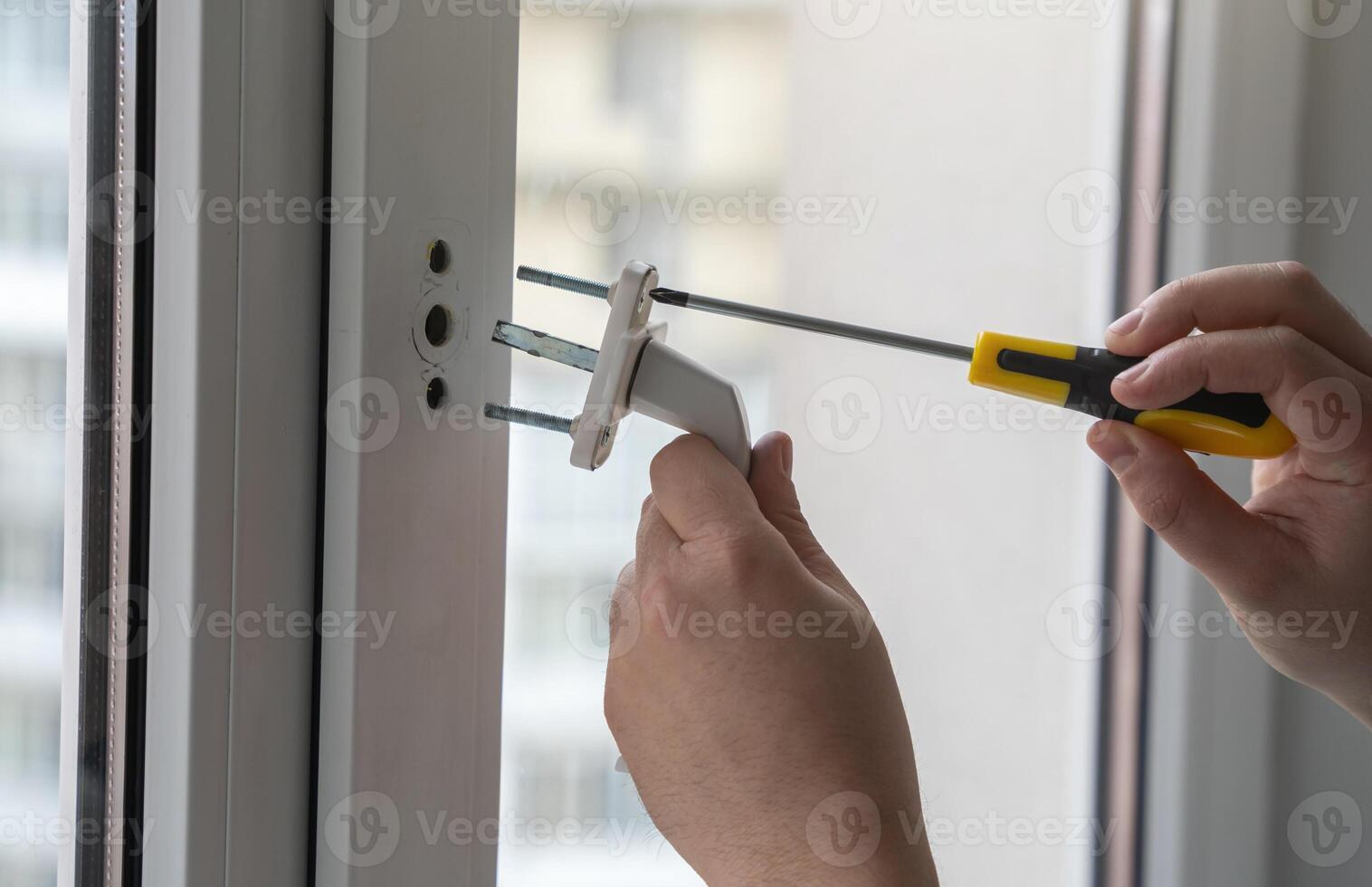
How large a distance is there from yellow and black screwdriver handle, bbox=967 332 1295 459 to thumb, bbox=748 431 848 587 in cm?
9

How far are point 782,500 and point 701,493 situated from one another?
2.0 inches

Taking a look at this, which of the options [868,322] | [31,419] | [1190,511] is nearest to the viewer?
[31,419]

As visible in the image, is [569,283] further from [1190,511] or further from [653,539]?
[1190,511]

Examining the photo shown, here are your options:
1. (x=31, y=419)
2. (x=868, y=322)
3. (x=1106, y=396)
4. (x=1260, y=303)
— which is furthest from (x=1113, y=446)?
(x=31, y=419)

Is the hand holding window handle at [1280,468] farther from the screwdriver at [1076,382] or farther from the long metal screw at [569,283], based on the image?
the long metal screw at [569,283]

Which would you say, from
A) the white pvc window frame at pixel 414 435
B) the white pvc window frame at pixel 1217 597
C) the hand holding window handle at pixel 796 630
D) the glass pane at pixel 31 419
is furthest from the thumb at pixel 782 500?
the white pvc window frame at pixel 1217 597

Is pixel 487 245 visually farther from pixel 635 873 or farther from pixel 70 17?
pixel 635 873

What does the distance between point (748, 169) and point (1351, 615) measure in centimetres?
45

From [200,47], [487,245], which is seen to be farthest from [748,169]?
[200,47]

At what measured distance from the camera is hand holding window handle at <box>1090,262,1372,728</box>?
1.34ft

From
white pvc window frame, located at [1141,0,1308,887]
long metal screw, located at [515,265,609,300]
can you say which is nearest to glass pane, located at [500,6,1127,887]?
white pvc window frame, located at [1141,0,1308,887]

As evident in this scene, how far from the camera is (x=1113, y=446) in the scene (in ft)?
1.39

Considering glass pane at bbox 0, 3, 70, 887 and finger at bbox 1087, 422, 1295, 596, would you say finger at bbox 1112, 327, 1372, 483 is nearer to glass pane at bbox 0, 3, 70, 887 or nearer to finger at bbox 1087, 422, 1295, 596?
finger at bbox 1087, 422, 1295, 596

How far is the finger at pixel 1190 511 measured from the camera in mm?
422
